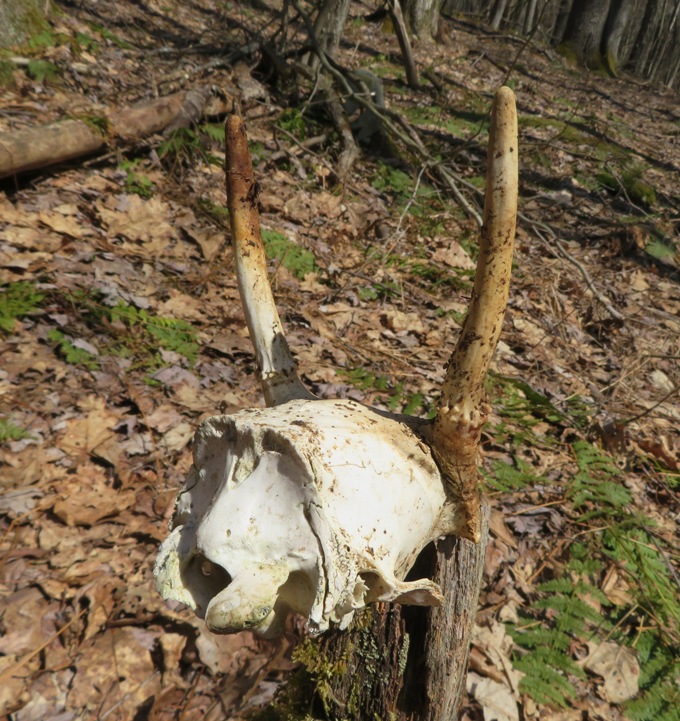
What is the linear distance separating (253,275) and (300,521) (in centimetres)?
84

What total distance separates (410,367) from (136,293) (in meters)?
2.31

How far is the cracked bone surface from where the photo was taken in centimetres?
121

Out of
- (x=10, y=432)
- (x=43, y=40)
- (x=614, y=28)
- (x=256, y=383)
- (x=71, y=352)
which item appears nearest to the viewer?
(x=10, y=432)

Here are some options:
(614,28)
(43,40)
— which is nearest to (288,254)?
(43,40)

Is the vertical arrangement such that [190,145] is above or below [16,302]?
above

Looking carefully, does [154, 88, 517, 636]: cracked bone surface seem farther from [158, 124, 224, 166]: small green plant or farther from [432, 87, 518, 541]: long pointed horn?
[158, 124, 224, 166]: small green plant

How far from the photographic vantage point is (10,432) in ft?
9.30

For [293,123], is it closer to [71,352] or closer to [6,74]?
[6,74]

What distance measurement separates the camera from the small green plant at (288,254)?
468cm

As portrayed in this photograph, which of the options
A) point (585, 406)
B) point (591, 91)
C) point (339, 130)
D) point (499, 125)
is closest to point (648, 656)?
point (585, 406)

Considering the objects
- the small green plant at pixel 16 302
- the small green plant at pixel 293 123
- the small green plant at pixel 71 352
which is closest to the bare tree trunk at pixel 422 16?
the small green plant at pixel 293 123

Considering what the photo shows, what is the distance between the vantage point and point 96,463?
9.66ft

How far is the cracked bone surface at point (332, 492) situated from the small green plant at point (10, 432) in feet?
6.34

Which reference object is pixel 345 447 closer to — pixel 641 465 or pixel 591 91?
pixel 641 465
